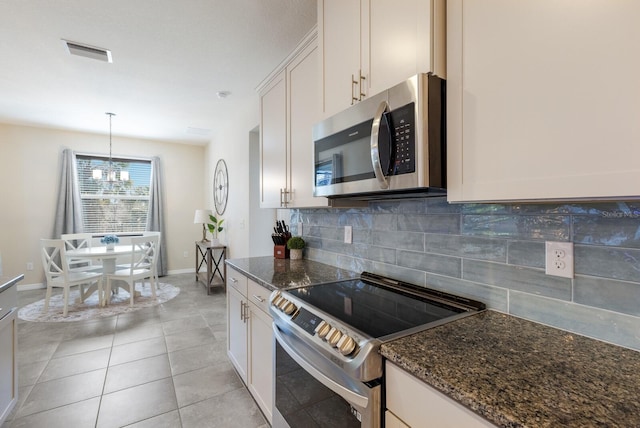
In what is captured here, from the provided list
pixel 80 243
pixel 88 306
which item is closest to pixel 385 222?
pixel 88 306

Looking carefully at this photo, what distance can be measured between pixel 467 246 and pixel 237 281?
1522mm

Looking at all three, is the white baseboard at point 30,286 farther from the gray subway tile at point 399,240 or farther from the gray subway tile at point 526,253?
the gray subway tile at point 526,253

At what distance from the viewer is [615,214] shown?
2.87ft

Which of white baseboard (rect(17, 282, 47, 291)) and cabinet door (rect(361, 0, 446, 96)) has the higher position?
cabinet door (rect(361, 0, 446, 96))

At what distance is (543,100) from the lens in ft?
2.56

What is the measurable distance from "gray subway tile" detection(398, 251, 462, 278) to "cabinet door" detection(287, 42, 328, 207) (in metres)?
0.54

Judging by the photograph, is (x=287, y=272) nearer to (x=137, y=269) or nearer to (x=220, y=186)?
(x=137, y=269)

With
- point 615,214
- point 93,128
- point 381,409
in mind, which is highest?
point 93,128

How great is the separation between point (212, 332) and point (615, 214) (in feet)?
10.5

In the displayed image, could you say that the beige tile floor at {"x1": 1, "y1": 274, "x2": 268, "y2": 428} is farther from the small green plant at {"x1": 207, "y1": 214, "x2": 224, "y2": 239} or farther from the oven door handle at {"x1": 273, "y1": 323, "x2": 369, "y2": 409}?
the small green plant at {"x1": 207, "y1": 214, "x2": 224, "y2": 239}

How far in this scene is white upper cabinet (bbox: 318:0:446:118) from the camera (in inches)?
40.0

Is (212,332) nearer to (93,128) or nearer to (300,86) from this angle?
(300,86)

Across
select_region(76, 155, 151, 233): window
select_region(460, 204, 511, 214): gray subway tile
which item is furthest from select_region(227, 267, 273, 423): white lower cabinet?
select_region(76, 155, 151, 233): window

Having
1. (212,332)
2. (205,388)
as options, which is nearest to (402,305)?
(205,388)
